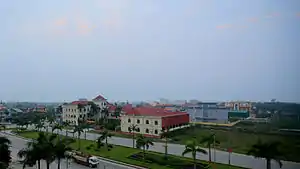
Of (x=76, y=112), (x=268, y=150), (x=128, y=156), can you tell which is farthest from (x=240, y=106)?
(x=268, y=150)

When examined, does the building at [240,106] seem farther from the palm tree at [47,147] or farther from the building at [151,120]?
the palm tree at [47,147]

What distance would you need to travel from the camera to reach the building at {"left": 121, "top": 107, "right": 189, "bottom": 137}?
15703 mm

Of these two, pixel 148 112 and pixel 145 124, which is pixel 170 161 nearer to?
pixel 145 124

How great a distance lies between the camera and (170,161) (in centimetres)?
894

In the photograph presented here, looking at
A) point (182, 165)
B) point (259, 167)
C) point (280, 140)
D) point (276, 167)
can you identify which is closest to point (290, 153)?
point (280, 140)

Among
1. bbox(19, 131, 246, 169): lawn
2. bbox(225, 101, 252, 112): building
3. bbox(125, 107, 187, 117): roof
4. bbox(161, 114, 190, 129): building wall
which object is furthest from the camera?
bbox(125, 107, 187, 117): roof

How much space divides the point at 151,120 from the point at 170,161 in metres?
7.05

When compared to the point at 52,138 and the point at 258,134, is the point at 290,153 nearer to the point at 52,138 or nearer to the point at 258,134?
the point at 258,134

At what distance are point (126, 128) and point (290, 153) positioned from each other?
47.6 ft

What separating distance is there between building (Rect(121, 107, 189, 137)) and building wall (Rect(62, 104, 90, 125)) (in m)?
6.05

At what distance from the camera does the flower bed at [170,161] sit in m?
8.34

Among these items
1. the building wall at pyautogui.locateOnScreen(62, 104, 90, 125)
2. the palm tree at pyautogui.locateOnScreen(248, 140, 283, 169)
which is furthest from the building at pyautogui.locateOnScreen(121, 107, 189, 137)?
the palm tree at pyautogui.locateOnScreen(248, 140, 283, 169)

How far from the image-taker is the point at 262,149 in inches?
176

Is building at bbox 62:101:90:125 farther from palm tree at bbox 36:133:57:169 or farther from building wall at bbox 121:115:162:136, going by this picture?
palm tree at bbox 36:133:57:169
